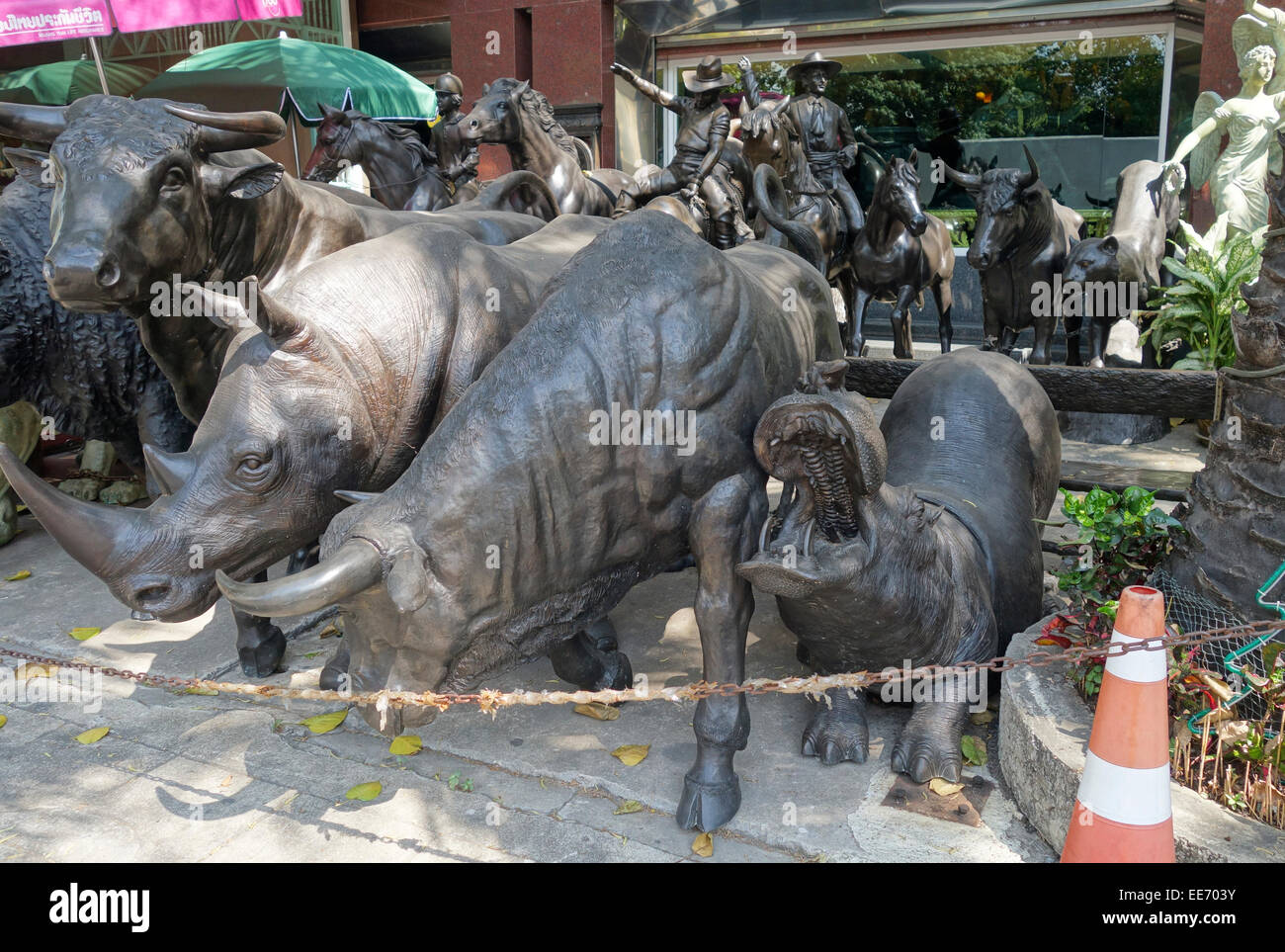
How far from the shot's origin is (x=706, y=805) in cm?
309

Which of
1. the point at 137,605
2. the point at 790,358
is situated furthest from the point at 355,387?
the point at 790,358

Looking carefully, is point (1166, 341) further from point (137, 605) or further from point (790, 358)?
point (137, 605)

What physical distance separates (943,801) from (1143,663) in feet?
3.01

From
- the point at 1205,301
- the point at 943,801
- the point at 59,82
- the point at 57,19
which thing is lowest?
the point at 943,801

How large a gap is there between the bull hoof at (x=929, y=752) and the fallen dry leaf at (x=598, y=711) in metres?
1.07

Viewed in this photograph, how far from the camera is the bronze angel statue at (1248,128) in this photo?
9.71 m

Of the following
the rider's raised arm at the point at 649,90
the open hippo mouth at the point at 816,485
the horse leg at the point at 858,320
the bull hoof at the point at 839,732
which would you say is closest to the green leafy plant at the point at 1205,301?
the horse leg at the point at 858,320

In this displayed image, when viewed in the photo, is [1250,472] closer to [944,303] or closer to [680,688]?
[680,688]

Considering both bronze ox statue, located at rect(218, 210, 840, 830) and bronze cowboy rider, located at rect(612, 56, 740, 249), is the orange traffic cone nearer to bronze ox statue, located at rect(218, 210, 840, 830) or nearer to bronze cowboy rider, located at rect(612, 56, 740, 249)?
bronze ox statue, located at rect(218, 210, 840, 830)

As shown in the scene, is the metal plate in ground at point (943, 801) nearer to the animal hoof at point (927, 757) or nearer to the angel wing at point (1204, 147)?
the animal hoof at point (927, 757)

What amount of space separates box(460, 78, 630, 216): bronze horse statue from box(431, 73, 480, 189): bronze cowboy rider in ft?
0.99

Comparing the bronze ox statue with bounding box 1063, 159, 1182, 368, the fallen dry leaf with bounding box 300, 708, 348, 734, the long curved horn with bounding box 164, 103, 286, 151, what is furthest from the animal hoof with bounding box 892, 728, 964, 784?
the bronze ox statue with bounding box 1063, 159, 1182, 368

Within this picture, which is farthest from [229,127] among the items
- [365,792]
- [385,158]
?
[385,158]

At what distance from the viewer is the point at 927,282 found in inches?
415
